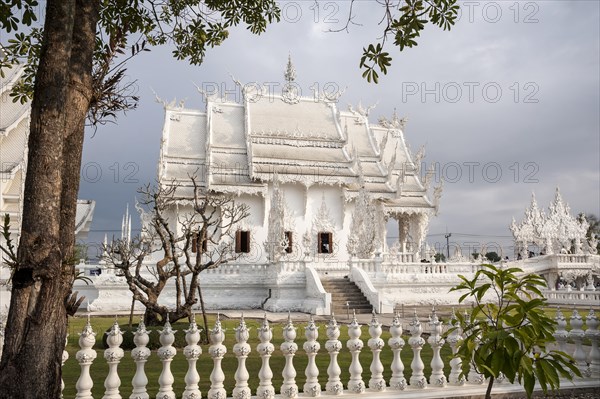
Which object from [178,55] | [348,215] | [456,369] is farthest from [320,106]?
[456,369]

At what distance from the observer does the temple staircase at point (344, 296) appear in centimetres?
1725

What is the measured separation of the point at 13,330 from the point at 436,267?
19572 millimetres

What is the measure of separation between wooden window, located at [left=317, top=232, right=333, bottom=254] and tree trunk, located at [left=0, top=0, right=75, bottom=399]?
23.8 meters

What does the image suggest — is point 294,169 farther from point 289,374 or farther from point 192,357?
point 192,357

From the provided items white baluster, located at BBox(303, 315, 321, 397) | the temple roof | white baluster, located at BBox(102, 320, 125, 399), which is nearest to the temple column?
the temple roof

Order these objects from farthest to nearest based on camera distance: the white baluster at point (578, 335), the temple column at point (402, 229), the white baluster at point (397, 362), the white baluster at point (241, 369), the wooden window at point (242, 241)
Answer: the temple column at point (402, 229) < the wooden window at point (242, 241) < the white baluster at point (578, 335) < the white baluster at point (397, 362) < the white baluster at point (241, 369)

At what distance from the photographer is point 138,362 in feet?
14.9

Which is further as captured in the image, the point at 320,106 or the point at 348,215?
the point at 320,106

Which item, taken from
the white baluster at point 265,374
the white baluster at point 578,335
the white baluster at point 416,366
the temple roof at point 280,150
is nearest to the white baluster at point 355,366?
the white baluster at point 416,366

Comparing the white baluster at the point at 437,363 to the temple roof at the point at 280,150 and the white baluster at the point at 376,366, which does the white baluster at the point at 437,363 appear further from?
the temple roof at the point at 280,150

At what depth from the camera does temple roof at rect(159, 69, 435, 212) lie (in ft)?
84.0

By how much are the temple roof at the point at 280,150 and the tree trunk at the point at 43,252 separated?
2099cm

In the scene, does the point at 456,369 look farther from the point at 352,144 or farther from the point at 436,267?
the point at 352,144

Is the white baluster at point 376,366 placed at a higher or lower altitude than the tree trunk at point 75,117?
lower
